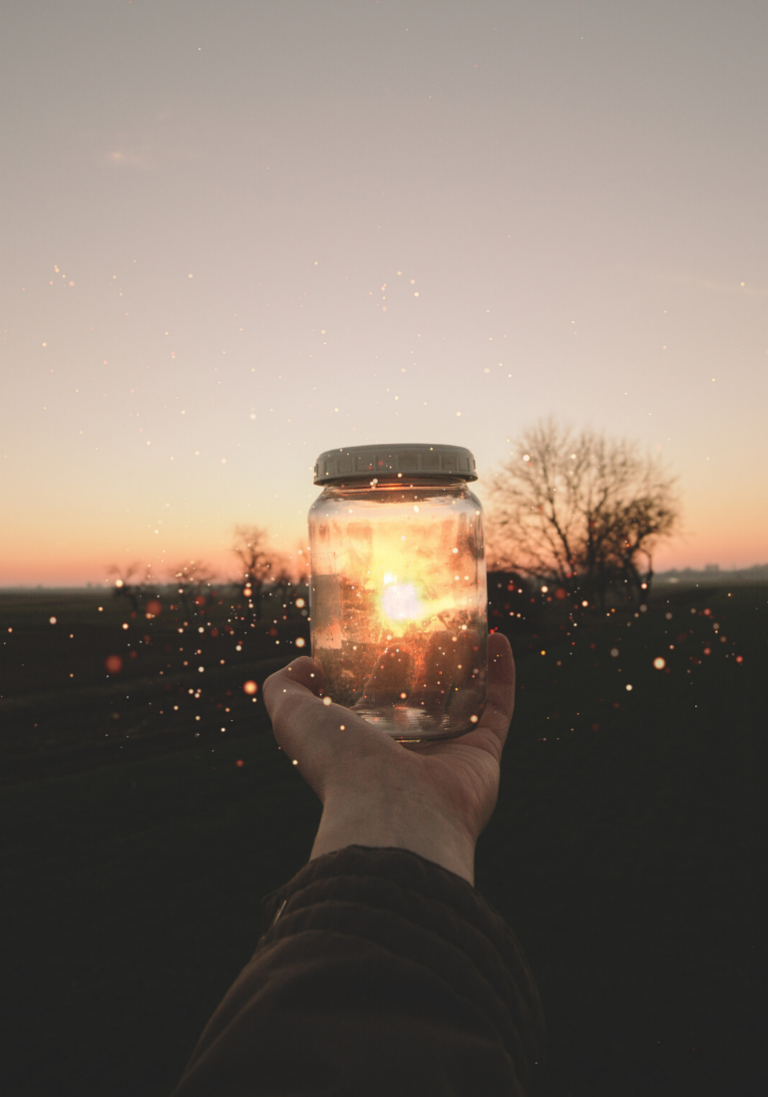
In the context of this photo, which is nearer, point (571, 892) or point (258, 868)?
point (571, 892)

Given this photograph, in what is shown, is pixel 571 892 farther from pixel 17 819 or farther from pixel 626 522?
pixel 626 522

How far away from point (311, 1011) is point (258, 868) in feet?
20.5

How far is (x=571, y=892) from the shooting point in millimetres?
5941

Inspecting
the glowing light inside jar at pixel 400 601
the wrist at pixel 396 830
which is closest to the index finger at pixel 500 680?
the glowing light inside jar at pixel 400 601

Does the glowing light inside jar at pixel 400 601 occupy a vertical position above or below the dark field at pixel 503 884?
above

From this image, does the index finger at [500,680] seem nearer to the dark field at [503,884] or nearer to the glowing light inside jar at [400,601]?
the glowing light inside jar at [400,601]

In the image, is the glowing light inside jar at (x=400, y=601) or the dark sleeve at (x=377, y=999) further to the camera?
the glowing light inside jar at (x=400, y=601)

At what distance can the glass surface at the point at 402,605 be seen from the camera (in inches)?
83.9

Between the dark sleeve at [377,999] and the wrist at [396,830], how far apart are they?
0.19 m

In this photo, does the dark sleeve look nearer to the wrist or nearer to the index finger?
the wrist

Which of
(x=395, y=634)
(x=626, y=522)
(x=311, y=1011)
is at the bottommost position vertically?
(x=311, y=1011)

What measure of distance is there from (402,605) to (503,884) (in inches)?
197

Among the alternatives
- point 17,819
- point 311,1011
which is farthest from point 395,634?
point 17,819

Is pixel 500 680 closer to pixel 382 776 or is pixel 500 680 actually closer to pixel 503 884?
pixel 382 776
